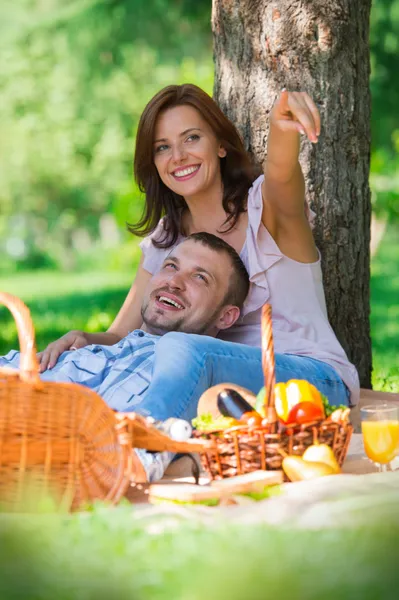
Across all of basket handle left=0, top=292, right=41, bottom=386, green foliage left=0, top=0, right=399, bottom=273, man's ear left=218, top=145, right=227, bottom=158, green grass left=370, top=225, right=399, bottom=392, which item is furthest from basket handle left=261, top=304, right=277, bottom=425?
green foliage left=0, top=0, right=399, bottom=273

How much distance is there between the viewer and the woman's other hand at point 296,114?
Result: 3393mm

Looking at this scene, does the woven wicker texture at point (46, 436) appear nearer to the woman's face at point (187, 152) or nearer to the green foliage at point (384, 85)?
the woman's face at point (187, 152)

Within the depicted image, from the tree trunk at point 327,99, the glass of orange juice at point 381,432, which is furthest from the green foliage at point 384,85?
the glass of orange juice at point 381,432

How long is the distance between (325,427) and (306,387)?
139 millimetres

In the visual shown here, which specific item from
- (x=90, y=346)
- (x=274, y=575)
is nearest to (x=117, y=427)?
(x=274, y=575)

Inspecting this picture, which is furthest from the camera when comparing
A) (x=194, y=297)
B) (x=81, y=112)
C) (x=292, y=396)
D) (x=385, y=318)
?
(x=81, y=112)

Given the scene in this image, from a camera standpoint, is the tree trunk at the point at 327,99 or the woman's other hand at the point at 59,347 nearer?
the woman's other hand at the point at 59,347

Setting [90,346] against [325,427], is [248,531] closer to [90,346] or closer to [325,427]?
[325,427]

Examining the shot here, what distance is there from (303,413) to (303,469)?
0.58ft

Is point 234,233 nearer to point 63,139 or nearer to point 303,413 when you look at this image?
point 303,413

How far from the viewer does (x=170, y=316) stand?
4.04 metres

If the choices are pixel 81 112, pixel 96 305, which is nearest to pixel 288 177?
pixel 96 305

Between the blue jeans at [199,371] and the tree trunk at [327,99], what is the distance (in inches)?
44.6

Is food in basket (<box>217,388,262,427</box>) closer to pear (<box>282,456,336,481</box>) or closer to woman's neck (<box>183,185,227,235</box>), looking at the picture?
pear (<box>282,456,336,481</box>)
